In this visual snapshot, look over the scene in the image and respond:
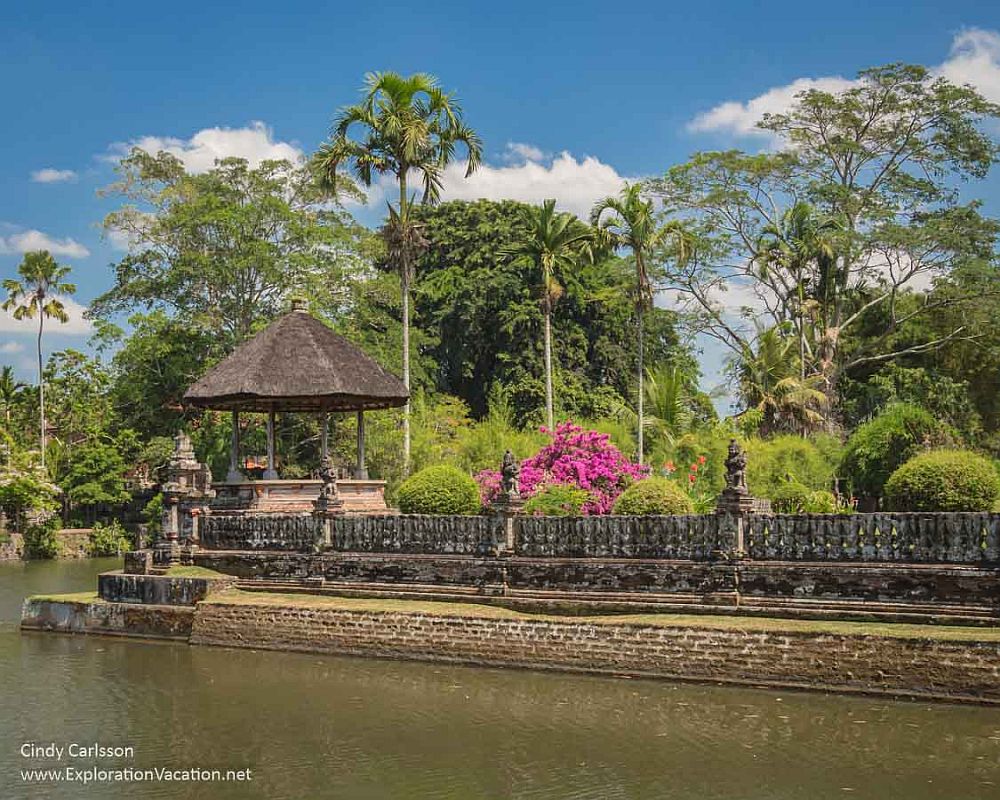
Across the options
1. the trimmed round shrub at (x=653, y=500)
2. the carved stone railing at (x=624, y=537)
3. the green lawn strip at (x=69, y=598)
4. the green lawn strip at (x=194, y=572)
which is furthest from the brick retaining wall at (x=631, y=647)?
the green lawn strip at (x=69, y=598)

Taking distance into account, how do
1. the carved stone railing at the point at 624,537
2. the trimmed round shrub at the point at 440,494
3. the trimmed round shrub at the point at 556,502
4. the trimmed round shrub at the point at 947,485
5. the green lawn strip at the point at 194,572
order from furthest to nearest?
1. the trimmed round shrub at the point at 556,502
2. the green lawn strip at the point at 194,572
3. the trimmed round shrub at the point at 440,494
4. the carved stone railing at the point at 624,537
5. the trimmed round shrub at the point at 947,485

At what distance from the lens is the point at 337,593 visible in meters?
16.3

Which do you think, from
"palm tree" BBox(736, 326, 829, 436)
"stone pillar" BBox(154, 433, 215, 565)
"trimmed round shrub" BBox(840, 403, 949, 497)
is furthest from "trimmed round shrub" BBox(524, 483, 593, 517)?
"palm tree" BBox(736, 326, 829, 436)

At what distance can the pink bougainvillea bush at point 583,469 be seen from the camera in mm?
19812

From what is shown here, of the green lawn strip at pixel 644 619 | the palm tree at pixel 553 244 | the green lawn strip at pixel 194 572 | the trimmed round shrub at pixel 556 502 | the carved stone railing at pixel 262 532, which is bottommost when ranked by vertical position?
the green lawn strip at pixel 644 619

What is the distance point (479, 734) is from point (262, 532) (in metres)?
8.05

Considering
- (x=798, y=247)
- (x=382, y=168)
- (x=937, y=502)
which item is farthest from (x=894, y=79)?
(x=937, y=502)

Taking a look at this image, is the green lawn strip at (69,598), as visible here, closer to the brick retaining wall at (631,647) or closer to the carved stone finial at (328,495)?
the brick retaining wall at (631,647)

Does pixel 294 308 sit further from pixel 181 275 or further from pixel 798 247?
pixel 798 247

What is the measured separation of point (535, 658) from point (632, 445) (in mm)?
16190

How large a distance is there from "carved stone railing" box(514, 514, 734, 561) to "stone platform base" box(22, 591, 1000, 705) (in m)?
0.92

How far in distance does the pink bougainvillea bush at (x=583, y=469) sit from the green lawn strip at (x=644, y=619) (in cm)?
486

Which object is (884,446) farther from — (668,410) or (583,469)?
(668,410)

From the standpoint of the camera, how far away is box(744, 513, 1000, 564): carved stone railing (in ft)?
38.7
